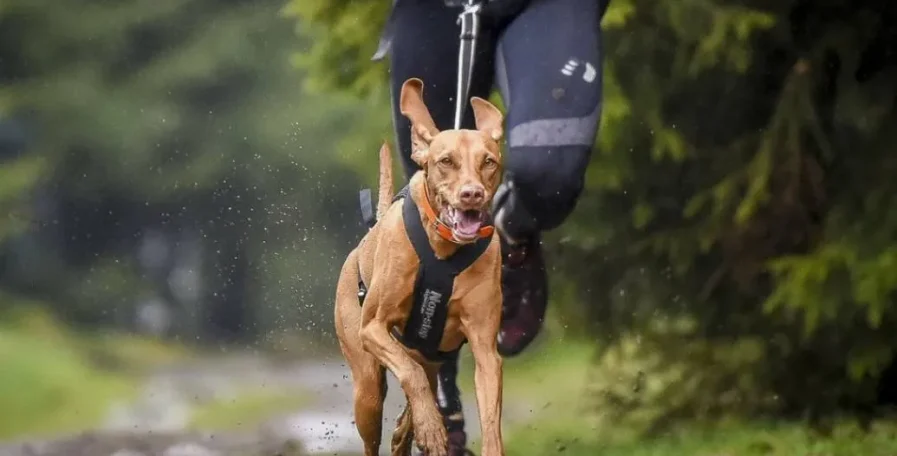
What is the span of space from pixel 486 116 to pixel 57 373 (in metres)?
5.59

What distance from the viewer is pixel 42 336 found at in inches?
365

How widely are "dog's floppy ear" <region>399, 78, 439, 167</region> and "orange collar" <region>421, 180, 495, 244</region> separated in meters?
0.09

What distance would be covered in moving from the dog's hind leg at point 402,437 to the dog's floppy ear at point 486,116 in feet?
3.10

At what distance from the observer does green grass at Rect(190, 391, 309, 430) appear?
7.09 metres

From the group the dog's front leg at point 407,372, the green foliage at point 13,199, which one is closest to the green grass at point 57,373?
the green foliage at point 13,199

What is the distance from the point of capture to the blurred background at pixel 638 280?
22.6ft

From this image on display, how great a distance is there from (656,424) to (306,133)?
2548 mm

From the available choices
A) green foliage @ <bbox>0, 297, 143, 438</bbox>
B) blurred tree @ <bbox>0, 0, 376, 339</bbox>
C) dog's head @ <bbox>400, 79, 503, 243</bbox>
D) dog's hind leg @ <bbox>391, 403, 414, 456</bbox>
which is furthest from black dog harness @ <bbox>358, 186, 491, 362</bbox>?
blurred tree @ <bbox>0, 0, 376, 339</bbox>

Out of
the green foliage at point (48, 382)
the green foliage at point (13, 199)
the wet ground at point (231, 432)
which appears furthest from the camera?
the green foliage at point (13, 199)

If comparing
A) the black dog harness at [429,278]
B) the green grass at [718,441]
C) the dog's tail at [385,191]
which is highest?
the dog's tail at [385,191]

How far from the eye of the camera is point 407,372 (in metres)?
3.99

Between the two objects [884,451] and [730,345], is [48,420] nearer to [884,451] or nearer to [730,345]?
[730,345]

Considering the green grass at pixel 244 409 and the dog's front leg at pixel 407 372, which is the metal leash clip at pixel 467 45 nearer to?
the dog's front leg at pixel 407 372

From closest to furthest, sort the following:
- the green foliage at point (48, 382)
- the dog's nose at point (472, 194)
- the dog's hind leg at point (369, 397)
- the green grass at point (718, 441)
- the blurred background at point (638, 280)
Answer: the dog's nose at point (472, 194)
the dog's hind leg at point (369, 397)
the green grass at point (718, 441)
the blurred background at point (638, 280)
the green foliage at point (48, 382)
